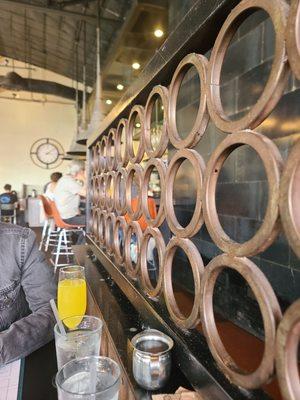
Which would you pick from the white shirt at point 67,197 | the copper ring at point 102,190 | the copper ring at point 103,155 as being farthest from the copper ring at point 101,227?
the white shirt at point 67,197

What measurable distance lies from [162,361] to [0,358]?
0.55m

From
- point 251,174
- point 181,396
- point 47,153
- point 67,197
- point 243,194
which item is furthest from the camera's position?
point 47,153

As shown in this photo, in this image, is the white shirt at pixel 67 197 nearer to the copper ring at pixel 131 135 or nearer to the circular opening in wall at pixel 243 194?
the circular opening in wall at pixel 243 194

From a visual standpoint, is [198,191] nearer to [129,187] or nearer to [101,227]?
[129,187]

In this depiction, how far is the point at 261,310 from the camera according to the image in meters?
0.48

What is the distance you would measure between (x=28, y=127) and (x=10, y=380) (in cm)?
1202

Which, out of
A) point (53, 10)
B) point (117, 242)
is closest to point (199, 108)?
point (117, 242)

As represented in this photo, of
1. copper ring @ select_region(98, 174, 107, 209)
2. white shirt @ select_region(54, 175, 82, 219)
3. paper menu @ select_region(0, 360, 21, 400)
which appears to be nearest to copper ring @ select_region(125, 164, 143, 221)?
copper ring @ select_region(98, 174, 107, 209)

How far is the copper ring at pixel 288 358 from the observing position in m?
0.43

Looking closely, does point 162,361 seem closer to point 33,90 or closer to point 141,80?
point 141,80

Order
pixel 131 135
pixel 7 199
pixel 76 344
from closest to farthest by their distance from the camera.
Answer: pixel 76 344, pixel 131 135, pixel 7 199

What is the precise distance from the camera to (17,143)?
38.3ft

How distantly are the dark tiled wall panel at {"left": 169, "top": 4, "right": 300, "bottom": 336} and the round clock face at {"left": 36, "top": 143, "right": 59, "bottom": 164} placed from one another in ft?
31.3

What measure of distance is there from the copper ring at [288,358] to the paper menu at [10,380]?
0.67m
